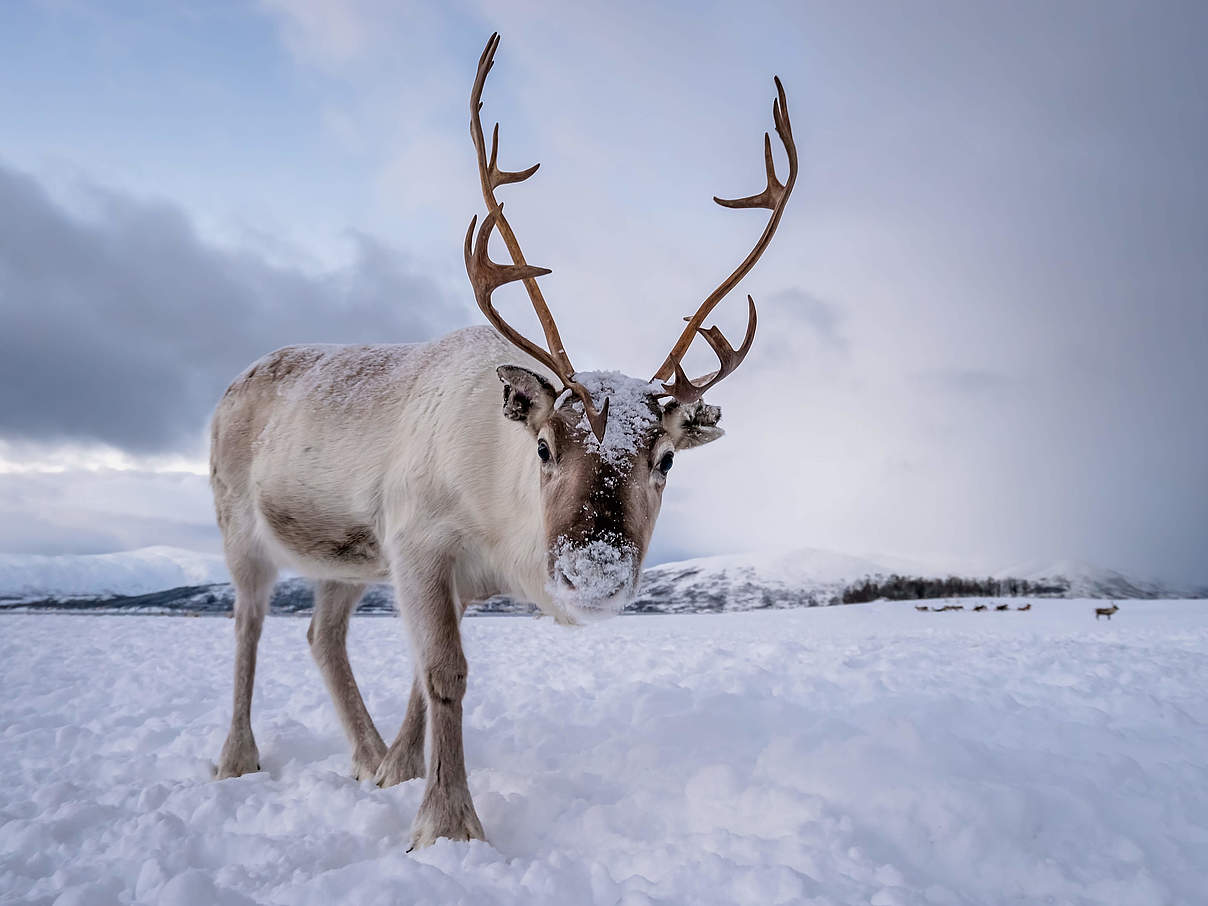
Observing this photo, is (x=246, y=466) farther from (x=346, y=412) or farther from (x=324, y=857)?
(x=324, y=857)

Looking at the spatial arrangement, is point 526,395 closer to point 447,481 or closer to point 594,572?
point 447,481

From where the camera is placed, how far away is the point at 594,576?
2715mm

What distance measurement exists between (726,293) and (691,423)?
0.85 metres

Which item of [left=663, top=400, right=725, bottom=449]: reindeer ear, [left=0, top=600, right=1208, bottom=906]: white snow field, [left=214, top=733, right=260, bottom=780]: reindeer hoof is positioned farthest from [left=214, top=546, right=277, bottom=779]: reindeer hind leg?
[left=663, top=400, right=725, bottom=449]: reindeer ear

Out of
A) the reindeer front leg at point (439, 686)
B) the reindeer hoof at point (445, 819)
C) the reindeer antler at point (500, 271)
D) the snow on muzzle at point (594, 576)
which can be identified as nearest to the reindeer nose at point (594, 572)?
the snow on muzzle at point (594, 576)

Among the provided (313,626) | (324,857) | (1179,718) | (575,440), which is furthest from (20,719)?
(1179,718)

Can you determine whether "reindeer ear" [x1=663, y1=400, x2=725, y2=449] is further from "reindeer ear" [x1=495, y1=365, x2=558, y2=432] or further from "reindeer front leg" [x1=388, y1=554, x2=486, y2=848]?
"reindeer front leg" [x1=388, y1=554, x2=486, y2=848]

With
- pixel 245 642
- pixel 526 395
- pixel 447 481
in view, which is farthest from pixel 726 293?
pixel 245 642

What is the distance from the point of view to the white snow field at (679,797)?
2.31 meters

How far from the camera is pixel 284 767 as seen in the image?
4441mm

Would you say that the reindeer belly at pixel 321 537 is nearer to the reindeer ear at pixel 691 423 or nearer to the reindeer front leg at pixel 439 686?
the reindeer front leg at pixel 439 686

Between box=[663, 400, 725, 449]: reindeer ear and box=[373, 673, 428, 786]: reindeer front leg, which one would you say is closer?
box=[663, 400, 725, 449]: reindeer ear

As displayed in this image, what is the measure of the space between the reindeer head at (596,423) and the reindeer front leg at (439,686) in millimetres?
783

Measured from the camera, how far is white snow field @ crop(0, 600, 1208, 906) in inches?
91.1
